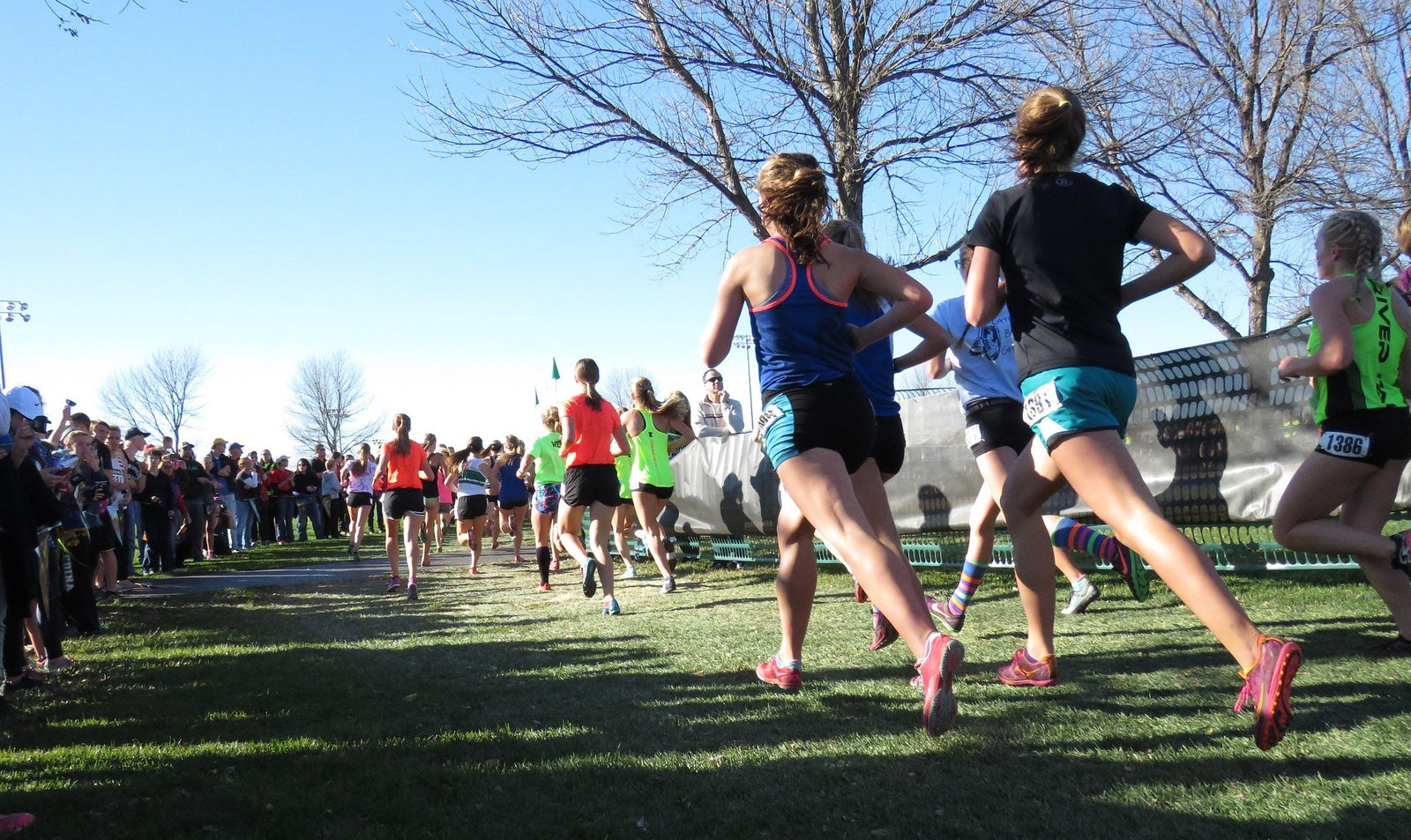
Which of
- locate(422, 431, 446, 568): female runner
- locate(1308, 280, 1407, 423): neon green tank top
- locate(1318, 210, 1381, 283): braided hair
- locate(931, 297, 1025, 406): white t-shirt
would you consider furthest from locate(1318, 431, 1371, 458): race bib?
locate(422, 431, 446, 568): female runner

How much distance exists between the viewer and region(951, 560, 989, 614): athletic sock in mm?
5492

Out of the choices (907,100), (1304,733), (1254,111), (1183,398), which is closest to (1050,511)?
(1183,398)

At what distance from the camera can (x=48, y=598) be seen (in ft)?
21.1

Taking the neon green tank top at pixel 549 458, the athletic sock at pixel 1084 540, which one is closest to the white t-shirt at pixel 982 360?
the athletic sock at pixel 1084 540

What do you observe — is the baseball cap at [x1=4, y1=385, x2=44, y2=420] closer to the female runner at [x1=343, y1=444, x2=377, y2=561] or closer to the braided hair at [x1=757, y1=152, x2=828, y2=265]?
the braided hair at [x1=757, y1=152, x2=828, y2=265]

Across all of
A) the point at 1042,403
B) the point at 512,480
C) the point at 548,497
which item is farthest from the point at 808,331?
the point at 512,480

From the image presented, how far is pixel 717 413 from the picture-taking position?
12055 millimetres

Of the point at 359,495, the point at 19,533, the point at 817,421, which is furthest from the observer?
the point at 359,495

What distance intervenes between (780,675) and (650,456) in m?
5.32

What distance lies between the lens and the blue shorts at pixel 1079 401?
10.1 feet

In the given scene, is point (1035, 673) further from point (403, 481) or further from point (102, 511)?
point (102, 511)

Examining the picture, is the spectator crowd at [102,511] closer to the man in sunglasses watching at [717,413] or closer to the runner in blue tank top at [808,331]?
the runner in blue tank top at [808,331]

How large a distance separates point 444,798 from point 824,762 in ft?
4.05

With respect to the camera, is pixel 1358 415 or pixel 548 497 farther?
pixel 548 497
